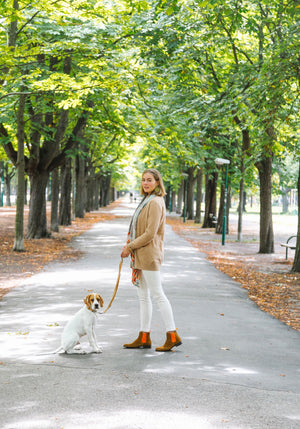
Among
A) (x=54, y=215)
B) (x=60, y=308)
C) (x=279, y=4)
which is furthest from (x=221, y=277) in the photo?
(x=54, y=215)

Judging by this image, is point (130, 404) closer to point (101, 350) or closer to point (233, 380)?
point (233, 380)

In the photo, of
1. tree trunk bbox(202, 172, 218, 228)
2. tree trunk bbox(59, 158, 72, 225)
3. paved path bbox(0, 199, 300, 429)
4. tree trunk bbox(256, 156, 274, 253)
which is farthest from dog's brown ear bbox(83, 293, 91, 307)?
tree trunk bbox(202, 172, 218, 228)

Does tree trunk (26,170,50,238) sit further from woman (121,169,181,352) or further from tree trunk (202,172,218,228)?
woman (121,169,181,352)

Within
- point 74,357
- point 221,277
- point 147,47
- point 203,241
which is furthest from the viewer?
point 203,241

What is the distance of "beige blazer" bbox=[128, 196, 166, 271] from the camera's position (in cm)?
558

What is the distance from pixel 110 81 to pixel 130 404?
1017 cm

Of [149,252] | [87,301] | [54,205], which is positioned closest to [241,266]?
[149,252]

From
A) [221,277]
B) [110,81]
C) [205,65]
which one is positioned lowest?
[221,277]

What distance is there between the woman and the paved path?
0.21 m

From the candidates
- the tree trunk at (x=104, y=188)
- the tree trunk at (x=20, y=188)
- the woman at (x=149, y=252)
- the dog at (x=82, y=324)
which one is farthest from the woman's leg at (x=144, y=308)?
the tree trunk at (x=104, y=188)

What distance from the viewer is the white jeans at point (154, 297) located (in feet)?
18.6

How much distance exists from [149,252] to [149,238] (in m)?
0.16

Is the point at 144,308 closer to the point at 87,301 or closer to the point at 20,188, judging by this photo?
the point at 87,301

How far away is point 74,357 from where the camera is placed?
17.7 feet
